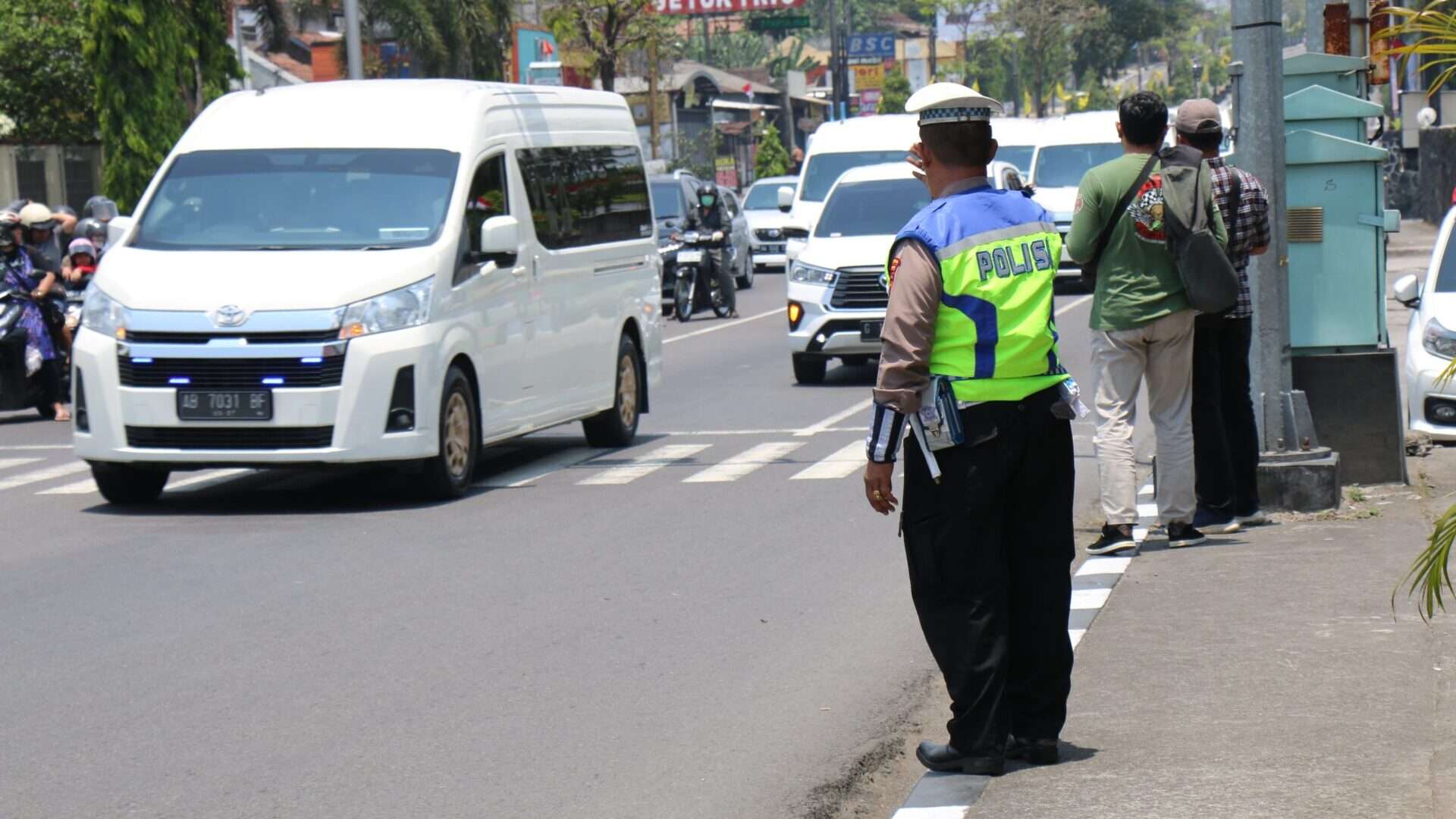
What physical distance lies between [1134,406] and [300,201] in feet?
16.7

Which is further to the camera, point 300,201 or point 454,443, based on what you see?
point 300,201

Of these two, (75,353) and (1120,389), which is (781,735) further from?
(75,353)

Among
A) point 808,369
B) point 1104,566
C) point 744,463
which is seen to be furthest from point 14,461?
point 1104,566

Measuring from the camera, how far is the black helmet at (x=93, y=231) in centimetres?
1830

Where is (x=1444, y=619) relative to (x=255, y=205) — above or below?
below

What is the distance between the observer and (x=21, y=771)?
19.3 ft

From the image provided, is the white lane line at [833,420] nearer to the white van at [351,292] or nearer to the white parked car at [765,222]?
the white van at [351,292]

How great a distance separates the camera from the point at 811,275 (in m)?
18.2

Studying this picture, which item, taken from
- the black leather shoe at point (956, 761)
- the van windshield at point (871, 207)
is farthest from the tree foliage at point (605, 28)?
the black leather shoe at point (956, 761)

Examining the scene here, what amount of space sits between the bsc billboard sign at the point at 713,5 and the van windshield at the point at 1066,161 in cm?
3838

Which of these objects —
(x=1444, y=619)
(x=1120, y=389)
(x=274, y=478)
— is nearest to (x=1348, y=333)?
(x=1120, y=389)

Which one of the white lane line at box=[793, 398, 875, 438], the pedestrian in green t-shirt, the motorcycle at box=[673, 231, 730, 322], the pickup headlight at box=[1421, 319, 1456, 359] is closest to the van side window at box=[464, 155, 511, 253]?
the white lane line at box=[793, 398, 875, 438]

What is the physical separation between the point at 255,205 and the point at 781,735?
657cm

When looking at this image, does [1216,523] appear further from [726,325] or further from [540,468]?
[726,325]
